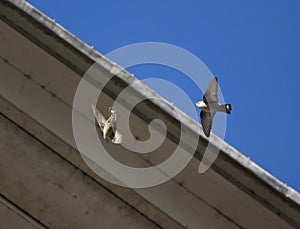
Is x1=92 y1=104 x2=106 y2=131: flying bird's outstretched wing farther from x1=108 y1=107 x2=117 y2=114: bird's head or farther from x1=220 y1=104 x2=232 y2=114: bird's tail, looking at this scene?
x1=220 y1=104 x2=232 y2=114: bird's tail

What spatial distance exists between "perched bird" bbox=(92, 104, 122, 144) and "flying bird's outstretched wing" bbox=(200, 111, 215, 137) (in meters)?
1.02

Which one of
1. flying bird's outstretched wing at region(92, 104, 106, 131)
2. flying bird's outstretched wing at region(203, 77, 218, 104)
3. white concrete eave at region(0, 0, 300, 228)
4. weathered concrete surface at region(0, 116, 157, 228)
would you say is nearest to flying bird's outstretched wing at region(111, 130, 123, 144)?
flying bird's outstretched wing at region(92, 104, 106, 131)

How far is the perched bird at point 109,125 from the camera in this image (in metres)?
9.03

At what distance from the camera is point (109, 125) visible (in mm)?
8984

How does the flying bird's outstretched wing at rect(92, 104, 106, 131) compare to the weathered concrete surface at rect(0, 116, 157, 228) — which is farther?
the weathered concrete surface at rect(0, 116, 157, 228)

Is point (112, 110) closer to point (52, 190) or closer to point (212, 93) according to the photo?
point (52, 190)

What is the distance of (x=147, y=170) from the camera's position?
372 inches

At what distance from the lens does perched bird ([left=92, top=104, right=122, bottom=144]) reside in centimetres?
903

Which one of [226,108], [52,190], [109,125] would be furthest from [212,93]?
[52,190]

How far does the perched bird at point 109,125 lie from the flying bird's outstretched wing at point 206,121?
1.02m

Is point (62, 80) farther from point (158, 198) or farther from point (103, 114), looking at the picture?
point (158, 198)

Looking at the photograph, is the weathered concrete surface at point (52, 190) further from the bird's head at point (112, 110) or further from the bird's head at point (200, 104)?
the bird's head at point (200, 104)

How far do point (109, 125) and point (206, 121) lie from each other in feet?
4.61

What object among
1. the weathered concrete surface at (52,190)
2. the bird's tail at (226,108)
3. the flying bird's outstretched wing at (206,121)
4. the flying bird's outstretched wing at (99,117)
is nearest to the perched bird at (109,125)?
the flying bird's outstretched wing at (99,117)
